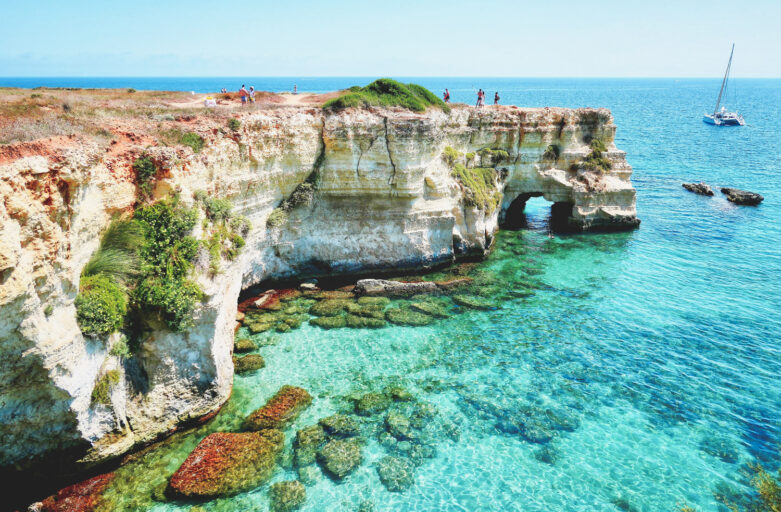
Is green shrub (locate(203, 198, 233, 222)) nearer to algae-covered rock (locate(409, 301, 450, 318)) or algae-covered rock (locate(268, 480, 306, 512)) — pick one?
algae-covered rock (locate(268, 480, 306, 512))

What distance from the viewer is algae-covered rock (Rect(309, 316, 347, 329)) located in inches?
867

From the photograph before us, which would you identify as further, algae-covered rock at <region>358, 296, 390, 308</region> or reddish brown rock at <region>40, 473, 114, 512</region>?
algae-covered rock at <region>358, 296, 390, 308</region>

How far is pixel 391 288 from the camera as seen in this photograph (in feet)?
84.2

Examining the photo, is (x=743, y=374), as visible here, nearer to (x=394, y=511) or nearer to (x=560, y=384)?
(x=560, y=384)

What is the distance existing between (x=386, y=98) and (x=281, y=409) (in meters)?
20.3

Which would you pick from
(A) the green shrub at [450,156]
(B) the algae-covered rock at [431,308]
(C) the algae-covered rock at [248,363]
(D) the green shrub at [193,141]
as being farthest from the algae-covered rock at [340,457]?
(A) the green shrub at [450,156]

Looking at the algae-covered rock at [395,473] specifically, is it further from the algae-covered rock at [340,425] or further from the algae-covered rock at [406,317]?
the algae-covered rock at [406,317]

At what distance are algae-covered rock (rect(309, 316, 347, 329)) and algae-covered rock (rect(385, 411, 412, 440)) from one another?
677cm

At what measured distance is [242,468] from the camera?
45.1ft

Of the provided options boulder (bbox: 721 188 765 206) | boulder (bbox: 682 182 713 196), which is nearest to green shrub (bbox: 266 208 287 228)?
boulder (bbox: 721 188 765 206)

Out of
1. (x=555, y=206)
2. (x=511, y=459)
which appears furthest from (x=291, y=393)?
(x=555, y=206)

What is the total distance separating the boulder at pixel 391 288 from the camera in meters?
25.4

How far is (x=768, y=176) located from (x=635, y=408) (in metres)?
51.4

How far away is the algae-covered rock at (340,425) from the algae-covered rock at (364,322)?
20.8ft
